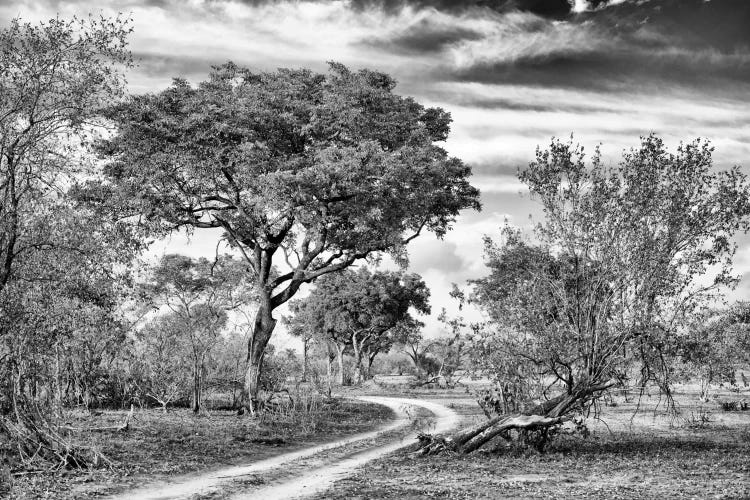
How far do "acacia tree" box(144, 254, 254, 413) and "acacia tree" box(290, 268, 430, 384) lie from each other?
2176 centimetres

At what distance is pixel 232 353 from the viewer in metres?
37.1

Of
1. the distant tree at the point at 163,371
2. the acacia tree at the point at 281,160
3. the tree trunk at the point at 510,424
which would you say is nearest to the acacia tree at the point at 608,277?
the tree trunk at the point at 510,424

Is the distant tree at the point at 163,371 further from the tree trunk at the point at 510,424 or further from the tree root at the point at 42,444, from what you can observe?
the tree trunk at the point at 510,424

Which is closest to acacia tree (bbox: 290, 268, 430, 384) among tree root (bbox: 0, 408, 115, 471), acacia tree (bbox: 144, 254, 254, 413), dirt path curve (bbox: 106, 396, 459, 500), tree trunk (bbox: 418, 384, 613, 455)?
acacia tree (bbox: 144, 254, 254, 413)

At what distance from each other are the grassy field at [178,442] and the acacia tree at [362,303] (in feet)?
101

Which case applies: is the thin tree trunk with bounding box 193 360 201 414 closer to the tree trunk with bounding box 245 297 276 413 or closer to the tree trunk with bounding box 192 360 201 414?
the tree trunk with bounding box 192 360 201 414

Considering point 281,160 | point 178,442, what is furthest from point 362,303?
point 178,442

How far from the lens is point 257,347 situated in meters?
28.3

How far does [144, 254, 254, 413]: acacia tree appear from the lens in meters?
27.8

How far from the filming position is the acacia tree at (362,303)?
205 ft

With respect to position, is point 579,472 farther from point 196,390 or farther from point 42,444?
point 196,390

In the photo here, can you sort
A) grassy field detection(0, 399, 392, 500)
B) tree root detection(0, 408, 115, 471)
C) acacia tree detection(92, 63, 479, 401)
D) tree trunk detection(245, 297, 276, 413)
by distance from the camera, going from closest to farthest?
grassy field detection(0, 399, 392, 500)
tree root detection(0, 408, 115, 471)
acacia tree detection(92, 63, 479, 401)
tree trunk detection(245, 297, 276, 413)

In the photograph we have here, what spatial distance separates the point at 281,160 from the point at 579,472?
16402 mm

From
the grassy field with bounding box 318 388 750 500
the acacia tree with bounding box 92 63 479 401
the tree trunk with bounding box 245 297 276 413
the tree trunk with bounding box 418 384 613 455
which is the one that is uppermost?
the acacia tree with bounding box 92 63 479 401
